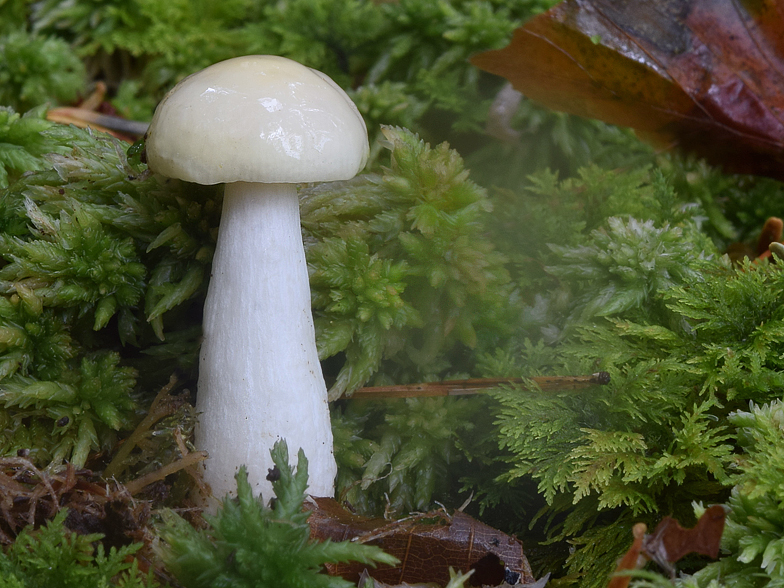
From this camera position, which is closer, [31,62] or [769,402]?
[769,402]

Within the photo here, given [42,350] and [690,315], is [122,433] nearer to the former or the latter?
[42,350]

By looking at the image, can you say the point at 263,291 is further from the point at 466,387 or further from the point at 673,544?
the point at 673,544

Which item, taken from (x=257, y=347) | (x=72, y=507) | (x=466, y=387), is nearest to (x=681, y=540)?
(x=466, y=387)

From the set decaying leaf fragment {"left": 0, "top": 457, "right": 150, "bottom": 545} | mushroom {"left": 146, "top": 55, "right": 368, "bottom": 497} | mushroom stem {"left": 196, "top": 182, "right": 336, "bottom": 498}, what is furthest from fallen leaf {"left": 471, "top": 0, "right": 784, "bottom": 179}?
decaying leaf fragment {"left": 0, "top": 457, "right": 150, "bottom": 545}

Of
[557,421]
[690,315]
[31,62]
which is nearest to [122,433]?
[557,421]

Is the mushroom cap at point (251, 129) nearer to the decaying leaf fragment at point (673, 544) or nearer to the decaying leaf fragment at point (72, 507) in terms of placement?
the decaying leaf fragment at point (72, 507)
